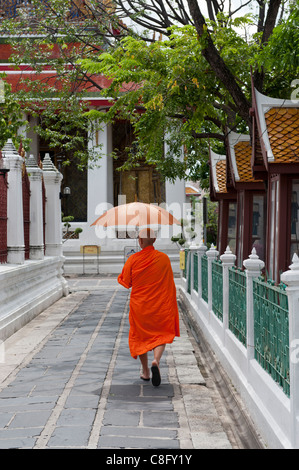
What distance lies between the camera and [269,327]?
18.0 ft

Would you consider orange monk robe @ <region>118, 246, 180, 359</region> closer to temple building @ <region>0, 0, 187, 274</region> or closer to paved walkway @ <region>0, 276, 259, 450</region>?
paved walkway @ <region>0, 276, 259, 450</region>

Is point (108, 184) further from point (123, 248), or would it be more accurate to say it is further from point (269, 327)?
point (269, 327)

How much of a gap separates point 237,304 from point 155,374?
1189 millimetres

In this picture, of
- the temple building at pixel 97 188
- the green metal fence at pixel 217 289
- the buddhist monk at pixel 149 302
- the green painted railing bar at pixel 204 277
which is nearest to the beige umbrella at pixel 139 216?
the green metal fence at pixel 217 289

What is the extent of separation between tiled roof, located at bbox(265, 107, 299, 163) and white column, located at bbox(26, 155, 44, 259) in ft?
22.0

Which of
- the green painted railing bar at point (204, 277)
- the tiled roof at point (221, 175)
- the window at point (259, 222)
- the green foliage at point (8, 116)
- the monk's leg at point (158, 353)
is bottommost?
the monk's leg at point (158, 353)

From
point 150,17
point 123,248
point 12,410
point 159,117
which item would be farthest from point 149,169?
point 12,410

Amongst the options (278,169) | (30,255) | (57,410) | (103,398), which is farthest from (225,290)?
(30,255)

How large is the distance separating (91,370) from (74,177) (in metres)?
23.0

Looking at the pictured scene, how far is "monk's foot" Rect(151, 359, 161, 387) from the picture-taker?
7212mm

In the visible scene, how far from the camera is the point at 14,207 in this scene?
478 inches

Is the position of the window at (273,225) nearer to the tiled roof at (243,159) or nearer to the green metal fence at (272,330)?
the tiled roof at (243,159)

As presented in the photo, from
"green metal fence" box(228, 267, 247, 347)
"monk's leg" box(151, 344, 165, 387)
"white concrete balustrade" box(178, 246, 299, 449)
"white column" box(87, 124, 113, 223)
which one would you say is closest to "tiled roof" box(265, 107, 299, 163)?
"white concrete balustrade" box(178, 246, 299, 449)

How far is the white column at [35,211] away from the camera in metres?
15.0
